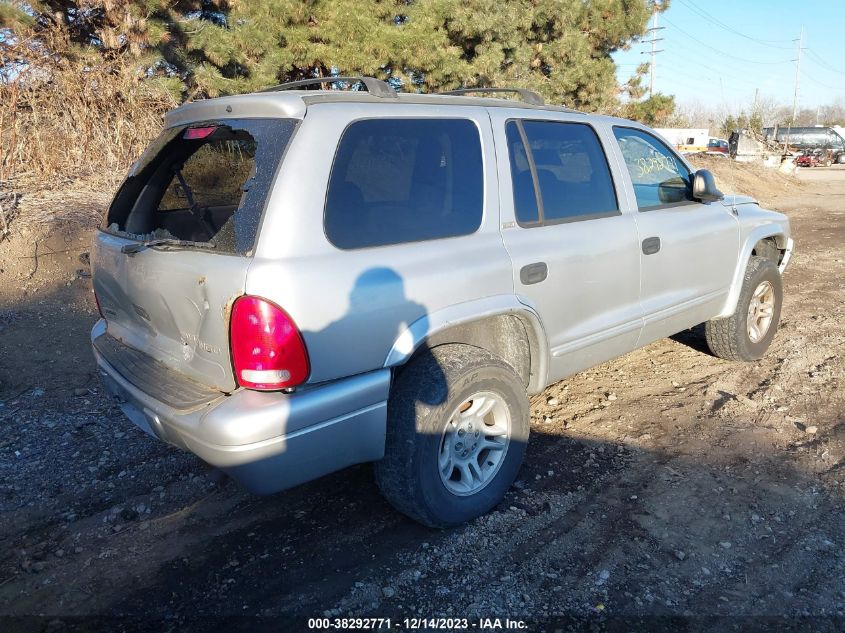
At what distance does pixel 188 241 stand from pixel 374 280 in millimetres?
870

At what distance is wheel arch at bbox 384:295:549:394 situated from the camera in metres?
2.73

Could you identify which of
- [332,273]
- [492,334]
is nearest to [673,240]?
[492,334]

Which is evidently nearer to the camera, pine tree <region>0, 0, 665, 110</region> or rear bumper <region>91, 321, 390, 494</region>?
rear bumper <region>91, 321, 390, 494</region>

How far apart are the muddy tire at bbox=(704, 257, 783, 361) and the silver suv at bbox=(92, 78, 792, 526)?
3.79ft

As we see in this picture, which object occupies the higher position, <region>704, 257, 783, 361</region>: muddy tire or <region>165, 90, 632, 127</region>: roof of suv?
<region>165, 90, 632, 127</region>: roof of suv

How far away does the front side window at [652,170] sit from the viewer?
13.5 ft

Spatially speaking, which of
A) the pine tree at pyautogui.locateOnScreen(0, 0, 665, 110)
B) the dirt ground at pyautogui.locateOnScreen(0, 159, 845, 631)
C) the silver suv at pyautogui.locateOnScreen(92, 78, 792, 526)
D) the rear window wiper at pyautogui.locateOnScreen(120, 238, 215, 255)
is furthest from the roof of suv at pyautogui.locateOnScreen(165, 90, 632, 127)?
the pine tree at pyautogui.locateOnScreen(0, 0, 665, 110)

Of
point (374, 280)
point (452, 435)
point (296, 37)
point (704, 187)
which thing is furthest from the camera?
point (296, 37)

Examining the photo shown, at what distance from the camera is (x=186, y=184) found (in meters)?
3.52

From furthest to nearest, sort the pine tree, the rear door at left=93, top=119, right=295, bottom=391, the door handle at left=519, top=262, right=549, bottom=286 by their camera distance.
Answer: the pine tree
the door handle at left=519, top=262, right=549, bottom=286
the rear door at left=93, top=119, right=295, bottom=391

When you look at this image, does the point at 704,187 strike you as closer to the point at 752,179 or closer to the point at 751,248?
the point at 751,248

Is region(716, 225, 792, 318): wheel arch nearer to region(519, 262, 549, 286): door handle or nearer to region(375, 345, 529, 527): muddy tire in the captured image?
region(519, 262, 549, 286): door handle

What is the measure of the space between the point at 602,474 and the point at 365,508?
1.33 meters

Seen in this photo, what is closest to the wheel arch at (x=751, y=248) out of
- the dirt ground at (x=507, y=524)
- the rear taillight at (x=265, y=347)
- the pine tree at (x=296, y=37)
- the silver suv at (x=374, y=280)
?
the dirt ground at (x=507, y=524)
